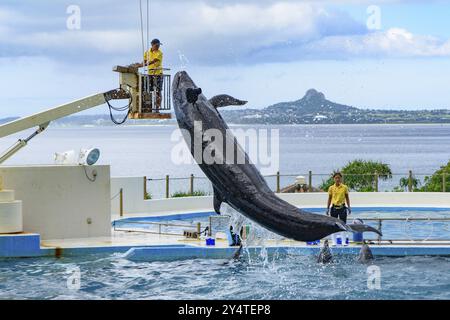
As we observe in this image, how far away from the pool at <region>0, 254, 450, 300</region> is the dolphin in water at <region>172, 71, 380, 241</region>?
3.48m

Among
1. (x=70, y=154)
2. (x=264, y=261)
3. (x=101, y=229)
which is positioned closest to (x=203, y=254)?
(x=264, y=261)

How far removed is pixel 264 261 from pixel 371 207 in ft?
25.3

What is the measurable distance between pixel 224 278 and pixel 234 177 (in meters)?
4.81

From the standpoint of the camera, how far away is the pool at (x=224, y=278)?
12844 mm

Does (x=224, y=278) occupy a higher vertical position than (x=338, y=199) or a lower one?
lower

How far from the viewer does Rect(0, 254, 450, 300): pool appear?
12.8 m

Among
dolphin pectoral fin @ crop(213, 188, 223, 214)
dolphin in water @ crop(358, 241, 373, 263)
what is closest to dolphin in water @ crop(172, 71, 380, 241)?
dolphin pectoral fin @ crop(213, 188, 223, 214)

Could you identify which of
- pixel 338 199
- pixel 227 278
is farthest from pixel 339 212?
pixel 227 278

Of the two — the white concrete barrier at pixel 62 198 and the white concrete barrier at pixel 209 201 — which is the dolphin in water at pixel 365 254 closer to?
the white concrete barrier at pixel 62 198

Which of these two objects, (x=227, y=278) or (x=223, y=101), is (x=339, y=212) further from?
(x=223, y=101)

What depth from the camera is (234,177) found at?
9.45m

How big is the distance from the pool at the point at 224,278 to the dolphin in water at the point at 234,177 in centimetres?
348

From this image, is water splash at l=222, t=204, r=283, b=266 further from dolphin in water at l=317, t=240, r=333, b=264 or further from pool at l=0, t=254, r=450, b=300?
dolphin in water at l=317, t=240, r=333, b=264

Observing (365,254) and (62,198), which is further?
(62,198)
